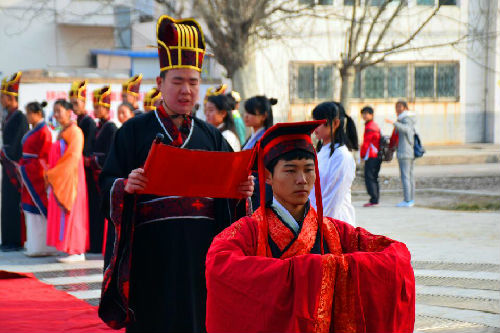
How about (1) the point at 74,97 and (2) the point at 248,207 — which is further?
(1) the point at 74,97

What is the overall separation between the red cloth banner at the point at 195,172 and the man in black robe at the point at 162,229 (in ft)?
0.17

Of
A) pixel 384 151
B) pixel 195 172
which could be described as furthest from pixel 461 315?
pixel 384 151

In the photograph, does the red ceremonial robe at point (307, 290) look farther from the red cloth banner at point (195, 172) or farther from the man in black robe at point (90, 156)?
the man in black robe at point (90, 156)

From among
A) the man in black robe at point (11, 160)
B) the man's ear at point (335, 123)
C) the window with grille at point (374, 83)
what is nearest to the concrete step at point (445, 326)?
the man's ear at point (335, 123)

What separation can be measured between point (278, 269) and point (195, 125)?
183 cm

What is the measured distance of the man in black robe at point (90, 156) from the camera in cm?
966

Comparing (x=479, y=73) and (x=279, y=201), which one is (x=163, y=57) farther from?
(x=479, y=73)

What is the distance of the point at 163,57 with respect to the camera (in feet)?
14.4

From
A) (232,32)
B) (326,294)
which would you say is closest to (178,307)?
(326,294)

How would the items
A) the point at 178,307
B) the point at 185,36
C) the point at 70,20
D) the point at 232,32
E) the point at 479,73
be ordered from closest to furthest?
the point at 178,307, the point at 185,36, the point at 232,32, the point at 479,73, the point at 70,20

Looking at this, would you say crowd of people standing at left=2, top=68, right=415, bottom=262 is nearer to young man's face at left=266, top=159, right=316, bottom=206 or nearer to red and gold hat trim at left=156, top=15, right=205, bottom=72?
red and gold hat trim at left=156, top=15, right=205, bottom=72

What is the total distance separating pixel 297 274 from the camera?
2.74 meters

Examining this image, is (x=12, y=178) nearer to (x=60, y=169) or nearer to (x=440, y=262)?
(x=60, y=169)

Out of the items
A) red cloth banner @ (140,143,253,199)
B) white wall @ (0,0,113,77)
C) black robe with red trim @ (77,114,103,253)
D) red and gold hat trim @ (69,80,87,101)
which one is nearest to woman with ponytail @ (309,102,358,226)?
red cloth banner @ (140,143,253,199)
